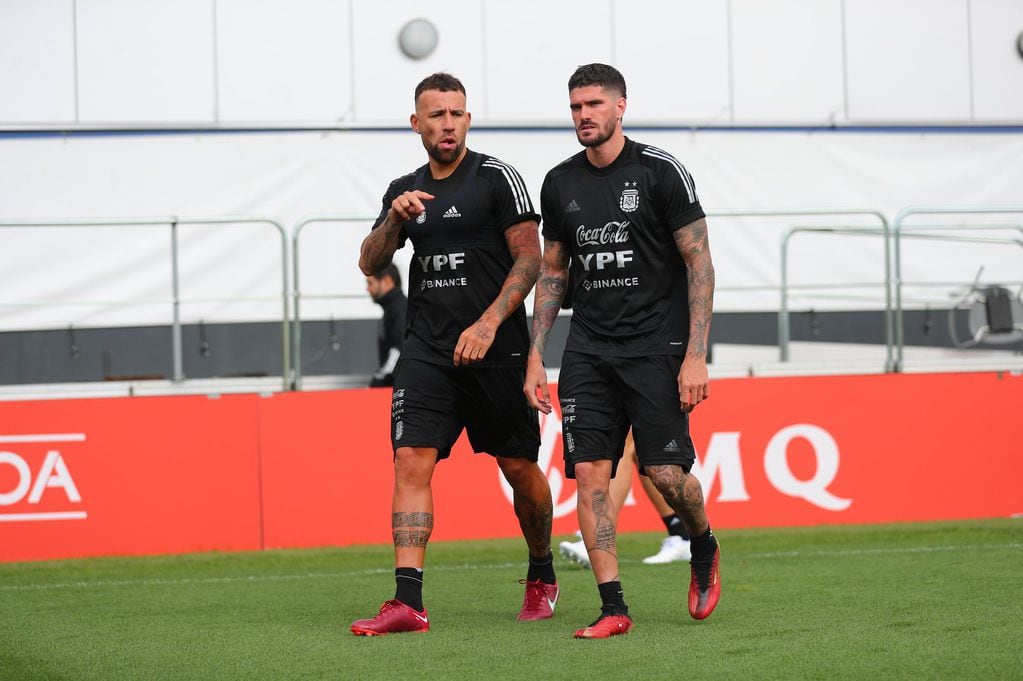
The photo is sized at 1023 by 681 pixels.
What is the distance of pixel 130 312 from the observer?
1267 cm

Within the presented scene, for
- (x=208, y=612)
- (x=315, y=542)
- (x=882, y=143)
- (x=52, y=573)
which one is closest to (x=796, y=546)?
(x=315, y=542)

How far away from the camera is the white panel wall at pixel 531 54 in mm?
14695

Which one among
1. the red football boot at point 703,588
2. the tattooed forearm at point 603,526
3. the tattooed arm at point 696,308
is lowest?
the red football boot at point 703,588

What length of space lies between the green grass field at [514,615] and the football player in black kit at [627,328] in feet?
1.71

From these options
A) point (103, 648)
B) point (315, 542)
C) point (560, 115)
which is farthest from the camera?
point (560, 115)

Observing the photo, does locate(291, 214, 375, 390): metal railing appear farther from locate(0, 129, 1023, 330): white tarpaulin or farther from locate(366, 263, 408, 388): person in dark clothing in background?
locate(0, 129, 1023, 330): white tarpaulin

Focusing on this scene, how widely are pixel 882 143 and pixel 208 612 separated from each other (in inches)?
432

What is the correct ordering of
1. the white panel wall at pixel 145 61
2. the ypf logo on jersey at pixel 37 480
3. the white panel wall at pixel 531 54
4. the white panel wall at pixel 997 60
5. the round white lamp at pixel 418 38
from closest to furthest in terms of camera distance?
the ypf logo on jersey at pixel 37 480
the white panel wall at pixel 145 61
the round white lamp at pixel 418 38
the white panel wall at pixel 531 54
the white panel wall at pixel 997 60

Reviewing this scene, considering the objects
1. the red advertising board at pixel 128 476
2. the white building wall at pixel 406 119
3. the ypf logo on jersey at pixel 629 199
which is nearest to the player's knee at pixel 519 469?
the ypf logo on jersey at pixel 629 199

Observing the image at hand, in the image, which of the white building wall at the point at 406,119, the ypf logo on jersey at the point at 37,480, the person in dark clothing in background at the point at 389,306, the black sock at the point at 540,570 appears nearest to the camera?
the black sock at the point at 540,570

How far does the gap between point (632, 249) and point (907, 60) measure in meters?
10.9

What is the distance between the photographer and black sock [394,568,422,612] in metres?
5.78

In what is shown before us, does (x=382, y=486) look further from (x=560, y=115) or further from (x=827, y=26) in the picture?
(x=827, y=26)

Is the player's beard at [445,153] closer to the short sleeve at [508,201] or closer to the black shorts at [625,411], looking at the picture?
the short sleeve at [508,201]
